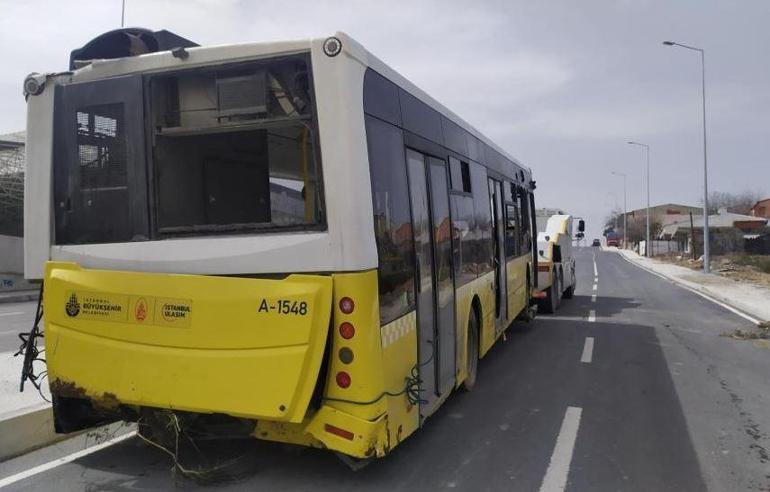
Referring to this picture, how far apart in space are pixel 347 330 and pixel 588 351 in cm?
698

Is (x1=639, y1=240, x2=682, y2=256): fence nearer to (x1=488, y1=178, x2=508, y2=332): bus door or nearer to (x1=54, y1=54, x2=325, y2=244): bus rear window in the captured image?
(x1=488, y1=178, x2=508, y2=332): bus door

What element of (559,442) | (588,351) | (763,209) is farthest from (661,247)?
(559,442)

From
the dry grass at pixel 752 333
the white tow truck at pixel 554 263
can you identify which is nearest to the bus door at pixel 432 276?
the dry grass at pixel 752 333

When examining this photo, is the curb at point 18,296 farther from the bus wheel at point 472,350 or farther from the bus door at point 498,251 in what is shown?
the bus wheel at point 472,350

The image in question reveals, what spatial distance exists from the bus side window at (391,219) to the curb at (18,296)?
21.5m

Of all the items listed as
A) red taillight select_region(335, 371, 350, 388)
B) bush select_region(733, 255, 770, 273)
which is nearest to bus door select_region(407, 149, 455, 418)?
red taillight select_region(335, 371, 350, 388)

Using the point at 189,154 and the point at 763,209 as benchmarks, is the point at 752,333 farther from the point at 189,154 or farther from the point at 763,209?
the point at 763,209

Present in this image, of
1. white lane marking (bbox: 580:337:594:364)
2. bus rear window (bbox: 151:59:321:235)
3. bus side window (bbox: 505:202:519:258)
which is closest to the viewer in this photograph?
bus rear window (bbox: 151:59:321:235)

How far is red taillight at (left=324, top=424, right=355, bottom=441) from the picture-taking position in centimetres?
409

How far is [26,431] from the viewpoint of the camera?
5094mm

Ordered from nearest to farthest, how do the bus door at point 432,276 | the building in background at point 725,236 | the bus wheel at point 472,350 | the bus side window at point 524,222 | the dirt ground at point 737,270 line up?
the bus door at point 432,276
the bus wheel at point 472,350
the bus side window at point 524,222
the dirt ground at point 737,270
the building in background at point 725,236

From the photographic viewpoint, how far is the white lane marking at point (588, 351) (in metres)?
9.28

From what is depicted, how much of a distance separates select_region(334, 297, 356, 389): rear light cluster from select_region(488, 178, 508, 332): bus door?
4772 mm

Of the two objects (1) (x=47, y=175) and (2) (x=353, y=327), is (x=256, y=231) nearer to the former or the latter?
(2) (x=353, y=327)
